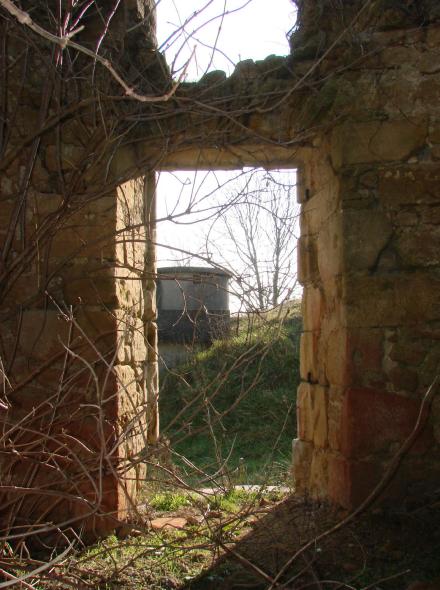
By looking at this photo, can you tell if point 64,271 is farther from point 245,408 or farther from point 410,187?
point 245,408

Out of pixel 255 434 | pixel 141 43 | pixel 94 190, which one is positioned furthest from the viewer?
pixel 255 434

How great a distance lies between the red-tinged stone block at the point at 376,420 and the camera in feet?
9.34

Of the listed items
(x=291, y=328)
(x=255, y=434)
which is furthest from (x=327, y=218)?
(x=291, y=328)

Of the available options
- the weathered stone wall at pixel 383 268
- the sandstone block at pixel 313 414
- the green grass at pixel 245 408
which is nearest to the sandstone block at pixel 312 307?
the weathered stone wall at pixel 383 268

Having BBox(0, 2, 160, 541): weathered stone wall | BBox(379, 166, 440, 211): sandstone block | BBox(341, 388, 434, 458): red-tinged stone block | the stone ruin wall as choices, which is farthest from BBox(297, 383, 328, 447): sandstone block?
BBox(379, 166, 440, 211): sandstone block

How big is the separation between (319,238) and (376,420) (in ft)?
3.20

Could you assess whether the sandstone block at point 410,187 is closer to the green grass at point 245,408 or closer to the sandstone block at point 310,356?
the sandstone block at point 310,356

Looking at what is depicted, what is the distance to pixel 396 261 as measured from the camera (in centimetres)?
294

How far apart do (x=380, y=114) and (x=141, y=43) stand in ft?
4.10

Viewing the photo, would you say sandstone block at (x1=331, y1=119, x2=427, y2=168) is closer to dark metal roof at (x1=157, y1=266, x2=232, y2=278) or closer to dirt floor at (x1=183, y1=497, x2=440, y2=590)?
dark metal roof at (x1=157, y1=266, x2=232, y2=278)

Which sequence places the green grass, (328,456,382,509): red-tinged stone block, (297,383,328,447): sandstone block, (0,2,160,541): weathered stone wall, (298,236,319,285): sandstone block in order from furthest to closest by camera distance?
the green grass
(298,236,319,285): sandstone block
(297,383,328,447): sandstone block
(0,2,160,541): weathered stone wall
(328,456,382,509): red-tinged stone block

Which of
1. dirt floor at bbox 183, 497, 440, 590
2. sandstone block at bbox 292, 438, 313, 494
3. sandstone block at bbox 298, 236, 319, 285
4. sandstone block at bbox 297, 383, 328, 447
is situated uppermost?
sandstone block at bbox 298, 236, 319, 285

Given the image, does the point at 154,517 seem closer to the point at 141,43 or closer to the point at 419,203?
the point at 419,203

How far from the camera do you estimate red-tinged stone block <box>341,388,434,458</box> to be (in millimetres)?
2848
